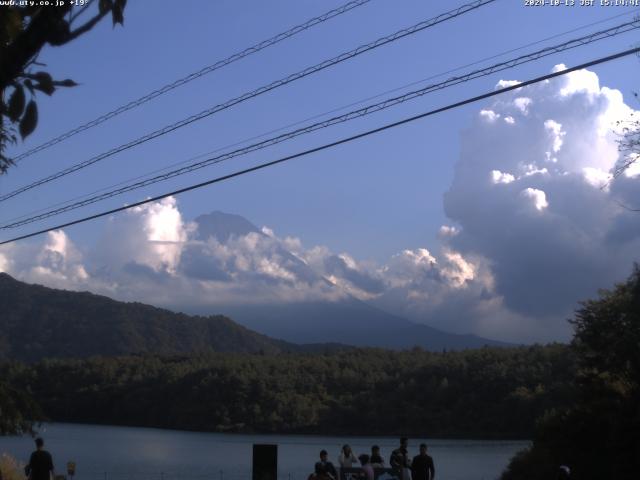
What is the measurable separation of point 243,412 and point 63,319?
326 ft

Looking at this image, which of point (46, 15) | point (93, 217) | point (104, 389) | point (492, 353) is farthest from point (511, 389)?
point (46, 15)

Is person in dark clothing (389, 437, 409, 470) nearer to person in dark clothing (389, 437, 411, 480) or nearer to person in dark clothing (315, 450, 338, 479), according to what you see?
person in dark clothing (389, 437, 411, 480)

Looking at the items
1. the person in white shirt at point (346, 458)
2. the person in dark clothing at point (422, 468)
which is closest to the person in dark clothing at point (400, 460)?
the person in dark clothing at point (422, 468)

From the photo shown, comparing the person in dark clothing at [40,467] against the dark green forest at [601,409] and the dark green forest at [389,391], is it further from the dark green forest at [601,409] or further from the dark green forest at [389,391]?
the dark green forest at [389,391]

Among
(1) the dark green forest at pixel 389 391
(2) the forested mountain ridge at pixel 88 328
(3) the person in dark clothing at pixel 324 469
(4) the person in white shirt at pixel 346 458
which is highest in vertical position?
(2) the forested mountain ridge at pixel 88 328

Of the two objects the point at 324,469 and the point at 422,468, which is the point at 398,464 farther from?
the point at 324,469

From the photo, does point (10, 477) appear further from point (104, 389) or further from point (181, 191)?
point (104, 389)

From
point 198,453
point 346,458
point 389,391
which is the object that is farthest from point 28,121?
point 389,391

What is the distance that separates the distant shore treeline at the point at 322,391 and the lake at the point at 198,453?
8.75ft

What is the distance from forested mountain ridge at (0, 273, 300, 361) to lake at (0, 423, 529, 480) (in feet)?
264

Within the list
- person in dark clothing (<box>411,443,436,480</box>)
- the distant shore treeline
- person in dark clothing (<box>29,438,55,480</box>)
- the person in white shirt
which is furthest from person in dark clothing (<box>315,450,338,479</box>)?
the distant shore treeline

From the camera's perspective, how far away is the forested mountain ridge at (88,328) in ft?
536

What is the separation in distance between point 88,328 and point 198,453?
4650 inches

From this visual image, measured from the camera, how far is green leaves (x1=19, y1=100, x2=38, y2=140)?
481cm
